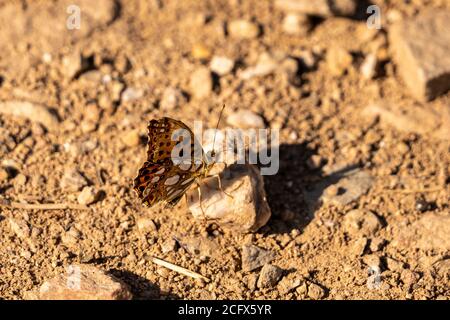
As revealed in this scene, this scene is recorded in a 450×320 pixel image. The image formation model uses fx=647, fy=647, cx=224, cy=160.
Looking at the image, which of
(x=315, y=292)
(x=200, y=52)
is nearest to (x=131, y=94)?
(x=200, y=52)

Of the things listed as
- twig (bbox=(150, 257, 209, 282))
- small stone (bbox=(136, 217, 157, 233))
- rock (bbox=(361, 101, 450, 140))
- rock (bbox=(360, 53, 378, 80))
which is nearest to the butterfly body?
small stone (bbox=(136, 217, 157, 233))

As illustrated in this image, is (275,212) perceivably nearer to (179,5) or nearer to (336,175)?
(336,175)

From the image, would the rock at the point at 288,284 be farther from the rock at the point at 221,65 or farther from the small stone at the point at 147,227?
the rock at the point at 221,65

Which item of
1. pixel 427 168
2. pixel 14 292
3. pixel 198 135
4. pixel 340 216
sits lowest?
pixel 14 292

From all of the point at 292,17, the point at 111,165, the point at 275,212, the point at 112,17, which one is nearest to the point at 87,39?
the point at 112,17

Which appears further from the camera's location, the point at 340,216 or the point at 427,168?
the point at 427,168

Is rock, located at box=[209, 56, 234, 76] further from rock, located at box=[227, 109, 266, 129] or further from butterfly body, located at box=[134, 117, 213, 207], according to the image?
butterfly body, located at box=[134, 117, 213, 207]

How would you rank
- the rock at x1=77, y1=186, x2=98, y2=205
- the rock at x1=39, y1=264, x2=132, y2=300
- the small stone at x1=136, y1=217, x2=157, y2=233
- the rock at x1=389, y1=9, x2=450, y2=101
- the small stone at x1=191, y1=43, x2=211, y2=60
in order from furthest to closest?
the small stone at x1=191, y1=43, x2=211, y2=60 < the rock at x1=389, y1=9, x2=450, y2=101 < the rock at x1=77, y1=186, x2=98, y2=205 < the small stone at x1=136, y1=217, x2=157, y2=233 < the rock at x1=39, y1=264, x2=132, y2=300
